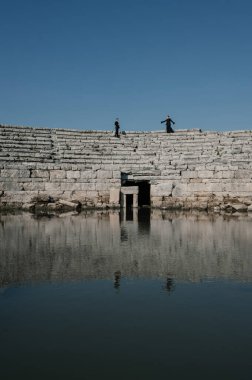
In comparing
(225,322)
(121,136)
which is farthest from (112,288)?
(121,136)

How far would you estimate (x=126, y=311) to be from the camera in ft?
14.0

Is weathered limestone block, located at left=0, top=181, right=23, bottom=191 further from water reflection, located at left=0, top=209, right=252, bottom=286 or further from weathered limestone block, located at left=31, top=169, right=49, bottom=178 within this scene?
water reflection, located at left=0, top=209, right=252, bottom=286

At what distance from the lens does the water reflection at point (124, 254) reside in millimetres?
5977

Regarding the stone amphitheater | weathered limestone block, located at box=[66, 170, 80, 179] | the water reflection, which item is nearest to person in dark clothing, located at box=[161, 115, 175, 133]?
the stone amphitheater

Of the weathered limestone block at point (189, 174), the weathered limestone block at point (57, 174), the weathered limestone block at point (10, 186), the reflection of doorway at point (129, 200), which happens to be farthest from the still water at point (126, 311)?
the reflection of doorway at point (129, 200)

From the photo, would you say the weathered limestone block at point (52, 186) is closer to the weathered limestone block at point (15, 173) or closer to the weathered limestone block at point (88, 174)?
the weathered limestone block at point (15, 173)

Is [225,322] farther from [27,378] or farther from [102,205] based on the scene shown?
[102,205]

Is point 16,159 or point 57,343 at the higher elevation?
point 16,159

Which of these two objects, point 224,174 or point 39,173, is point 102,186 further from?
point 224,174

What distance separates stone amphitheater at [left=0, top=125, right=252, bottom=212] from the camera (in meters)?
19.8

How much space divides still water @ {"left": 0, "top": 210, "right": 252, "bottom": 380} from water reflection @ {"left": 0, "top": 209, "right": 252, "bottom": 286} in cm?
2

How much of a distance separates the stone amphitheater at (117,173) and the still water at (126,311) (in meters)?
11.8

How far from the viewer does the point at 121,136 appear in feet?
82.0

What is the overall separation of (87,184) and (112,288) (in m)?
15.6
